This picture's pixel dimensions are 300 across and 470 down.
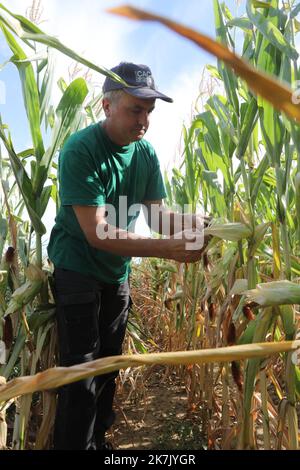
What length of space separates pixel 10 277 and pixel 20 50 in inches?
24.3

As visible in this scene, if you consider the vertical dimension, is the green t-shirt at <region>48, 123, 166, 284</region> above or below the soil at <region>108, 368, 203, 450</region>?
above

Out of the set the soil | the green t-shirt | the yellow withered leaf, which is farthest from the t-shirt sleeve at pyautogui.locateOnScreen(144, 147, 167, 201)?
the yellow withered leaf

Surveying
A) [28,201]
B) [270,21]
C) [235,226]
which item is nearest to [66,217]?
[28,201]

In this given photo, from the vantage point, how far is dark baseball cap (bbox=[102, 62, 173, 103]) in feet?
3.93

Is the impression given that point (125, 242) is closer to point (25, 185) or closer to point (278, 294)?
point (25, 185)

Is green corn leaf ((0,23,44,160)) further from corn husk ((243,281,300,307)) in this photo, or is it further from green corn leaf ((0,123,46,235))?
corn husk ((243,281,300,307))

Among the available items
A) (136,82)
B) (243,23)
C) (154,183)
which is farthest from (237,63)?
(154,183)

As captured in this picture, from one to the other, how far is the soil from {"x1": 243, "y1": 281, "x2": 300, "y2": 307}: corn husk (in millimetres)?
941

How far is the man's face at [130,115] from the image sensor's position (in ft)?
4.00

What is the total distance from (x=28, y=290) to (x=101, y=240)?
236 mm

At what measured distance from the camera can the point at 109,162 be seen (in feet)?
4.22

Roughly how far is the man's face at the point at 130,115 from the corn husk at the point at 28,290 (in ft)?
1.50
